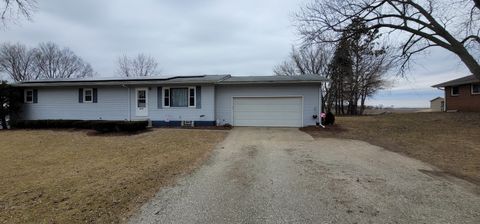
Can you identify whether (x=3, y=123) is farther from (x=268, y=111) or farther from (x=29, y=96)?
(x=268, y=111)

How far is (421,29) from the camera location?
48.8ft

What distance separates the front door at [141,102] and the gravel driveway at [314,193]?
1064 centimetres

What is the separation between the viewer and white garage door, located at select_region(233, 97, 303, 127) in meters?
16.6

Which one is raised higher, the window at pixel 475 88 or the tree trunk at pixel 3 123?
the window at pixel 475 88

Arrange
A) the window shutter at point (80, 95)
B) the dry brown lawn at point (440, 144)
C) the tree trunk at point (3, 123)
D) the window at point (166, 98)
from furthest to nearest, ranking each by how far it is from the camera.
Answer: the window shutter at point (80, 95) → the tree trunk at point (3, 123) → the window at point (166, 98) → the dry brown lawn at point (440, 144)

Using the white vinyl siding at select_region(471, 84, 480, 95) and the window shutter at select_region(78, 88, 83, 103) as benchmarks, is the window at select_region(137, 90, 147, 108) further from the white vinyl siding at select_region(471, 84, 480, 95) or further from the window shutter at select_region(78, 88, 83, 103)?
the white vinyl siding at select_region(471, 84, 480, 95)

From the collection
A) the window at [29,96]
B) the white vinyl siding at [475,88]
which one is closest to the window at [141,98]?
the window at [29,96]

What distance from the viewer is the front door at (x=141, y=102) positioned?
58.0 ft

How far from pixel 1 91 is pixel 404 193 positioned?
71.1 feet

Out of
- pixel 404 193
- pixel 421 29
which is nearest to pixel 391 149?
pixel 404 193

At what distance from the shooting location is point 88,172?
709 centimetres

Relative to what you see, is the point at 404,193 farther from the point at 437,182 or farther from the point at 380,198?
the point at 437,182

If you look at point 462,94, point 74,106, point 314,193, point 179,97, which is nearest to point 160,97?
point 179,97

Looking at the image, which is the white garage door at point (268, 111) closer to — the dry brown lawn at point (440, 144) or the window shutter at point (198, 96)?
the dry brown lawn at point (440, 144)
